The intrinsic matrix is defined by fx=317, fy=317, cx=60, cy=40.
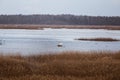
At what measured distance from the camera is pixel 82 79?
41.4 feet

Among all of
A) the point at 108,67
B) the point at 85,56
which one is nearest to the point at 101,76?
the point at 108,67

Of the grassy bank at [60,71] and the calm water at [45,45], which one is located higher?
the grassy bank at [60,71]

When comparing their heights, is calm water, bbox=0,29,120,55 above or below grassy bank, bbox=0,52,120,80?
below

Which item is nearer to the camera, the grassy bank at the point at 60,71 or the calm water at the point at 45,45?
the grassy bank at the point at 60,71

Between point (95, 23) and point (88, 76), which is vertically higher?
point (88, 76)

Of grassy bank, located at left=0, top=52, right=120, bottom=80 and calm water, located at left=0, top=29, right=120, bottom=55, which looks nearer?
grassy bank, located at left=0, top=52, right=120, bottom=80

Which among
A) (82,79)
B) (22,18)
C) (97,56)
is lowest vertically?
(22,18)

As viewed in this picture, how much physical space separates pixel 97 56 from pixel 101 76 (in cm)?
532

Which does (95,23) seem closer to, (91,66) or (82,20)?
(82,20)

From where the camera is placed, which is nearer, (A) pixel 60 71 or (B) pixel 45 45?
(A) pixel 60 71

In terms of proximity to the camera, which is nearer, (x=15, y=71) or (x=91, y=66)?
(x=15, y=71)

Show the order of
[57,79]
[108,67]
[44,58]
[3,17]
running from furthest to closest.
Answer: [3,17] → [44,58] → [108,67] → [57,79]

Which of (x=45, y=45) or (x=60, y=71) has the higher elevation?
(x=60, y=71)

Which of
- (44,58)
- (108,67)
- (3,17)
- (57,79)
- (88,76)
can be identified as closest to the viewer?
(57,79)
